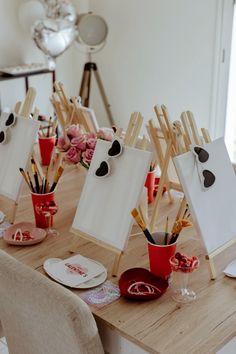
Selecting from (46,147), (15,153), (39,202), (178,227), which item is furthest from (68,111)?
(178,227)

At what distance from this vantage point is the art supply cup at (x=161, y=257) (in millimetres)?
1758

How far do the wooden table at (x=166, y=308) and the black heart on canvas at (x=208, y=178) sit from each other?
0.28 m

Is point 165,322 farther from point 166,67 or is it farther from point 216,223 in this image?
point 166,67

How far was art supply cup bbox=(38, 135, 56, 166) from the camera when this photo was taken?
2.76 m

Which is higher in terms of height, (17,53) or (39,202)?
(17,53)

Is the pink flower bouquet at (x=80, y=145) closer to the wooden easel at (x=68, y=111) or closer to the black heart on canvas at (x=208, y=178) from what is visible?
the wooden easel at (x=68, y=111)

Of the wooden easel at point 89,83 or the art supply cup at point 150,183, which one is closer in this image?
the art supply cup at point 150,183

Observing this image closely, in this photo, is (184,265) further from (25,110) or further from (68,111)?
(68,111)

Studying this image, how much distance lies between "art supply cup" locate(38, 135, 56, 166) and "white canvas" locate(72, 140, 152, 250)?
76 centimetres

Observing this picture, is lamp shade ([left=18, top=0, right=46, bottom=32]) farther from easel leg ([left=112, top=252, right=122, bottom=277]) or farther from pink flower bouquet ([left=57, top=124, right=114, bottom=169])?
easel leg ([left=112, top=252, right=122, bottom=277])

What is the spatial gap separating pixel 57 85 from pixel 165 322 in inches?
60.0

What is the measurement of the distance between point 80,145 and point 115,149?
27cm

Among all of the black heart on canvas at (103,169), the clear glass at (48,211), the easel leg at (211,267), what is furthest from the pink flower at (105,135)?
the easel leg at (211,267)

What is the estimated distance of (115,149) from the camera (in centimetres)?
197
